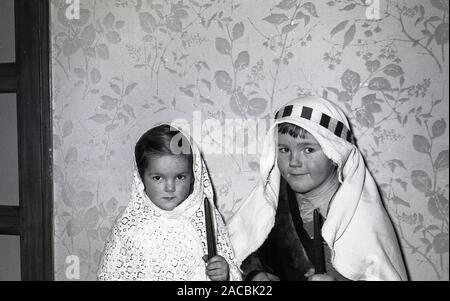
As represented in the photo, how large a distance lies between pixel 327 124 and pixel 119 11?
2.17 feet

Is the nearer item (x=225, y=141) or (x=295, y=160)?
(x=295, y=160)

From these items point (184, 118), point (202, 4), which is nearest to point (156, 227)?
point (184, 118)

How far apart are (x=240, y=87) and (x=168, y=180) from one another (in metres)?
0.32

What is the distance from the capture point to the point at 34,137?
1336 mm

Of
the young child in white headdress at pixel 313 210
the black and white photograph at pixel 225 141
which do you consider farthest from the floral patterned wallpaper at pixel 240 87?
the young child in white headdress at pixel 313 210

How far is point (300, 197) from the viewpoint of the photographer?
1.10 meters

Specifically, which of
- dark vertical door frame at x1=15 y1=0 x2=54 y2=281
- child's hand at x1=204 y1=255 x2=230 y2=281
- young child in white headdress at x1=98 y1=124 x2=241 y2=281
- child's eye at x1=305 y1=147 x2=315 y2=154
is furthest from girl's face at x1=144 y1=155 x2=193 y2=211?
dark vertical door frame at x1=15 y1=0 x2=54 y2=281

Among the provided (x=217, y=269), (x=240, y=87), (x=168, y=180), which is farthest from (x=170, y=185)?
(x=240, y=87)

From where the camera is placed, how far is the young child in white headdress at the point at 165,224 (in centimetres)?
110

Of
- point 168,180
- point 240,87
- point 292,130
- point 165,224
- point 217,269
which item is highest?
point 240,87

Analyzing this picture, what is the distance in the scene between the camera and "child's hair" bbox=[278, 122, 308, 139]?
41.5 inches

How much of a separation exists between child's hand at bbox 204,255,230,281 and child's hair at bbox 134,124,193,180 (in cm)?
24

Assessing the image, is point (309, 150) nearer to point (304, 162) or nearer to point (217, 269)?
point (304, 162)
